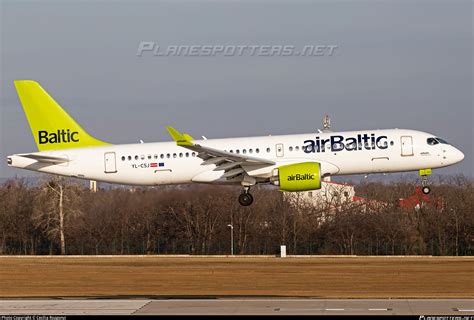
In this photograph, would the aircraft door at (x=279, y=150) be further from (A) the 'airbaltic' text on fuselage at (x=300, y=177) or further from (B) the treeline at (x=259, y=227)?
(B) the treeline at (x=259, y=227)

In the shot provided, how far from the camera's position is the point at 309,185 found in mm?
51750

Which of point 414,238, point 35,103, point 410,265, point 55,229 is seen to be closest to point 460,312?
Result: point 35,103

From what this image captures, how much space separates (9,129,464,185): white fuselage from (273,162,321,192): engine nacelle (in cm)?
76

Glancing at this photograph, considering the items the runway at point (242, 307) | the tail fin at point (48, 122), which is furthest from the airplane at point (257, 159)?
the runway at point (242, 307)

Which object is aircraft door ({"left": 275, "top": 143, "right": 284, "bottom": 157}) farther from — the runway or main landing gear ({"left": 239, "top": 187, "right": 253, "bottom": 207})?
the runway

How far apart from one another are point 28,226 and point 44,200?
3578 millimetres

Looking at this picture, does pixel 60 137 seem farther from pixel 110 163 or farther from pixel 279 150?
pixel 279 150

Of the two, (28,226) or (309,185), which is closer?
(309,185)

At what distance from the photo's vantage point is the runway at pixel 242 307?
49.2 m

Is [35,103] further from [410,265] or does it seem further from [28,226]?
[28,226]

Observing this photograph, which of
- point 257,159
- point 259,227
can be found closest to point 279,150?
point 257,159

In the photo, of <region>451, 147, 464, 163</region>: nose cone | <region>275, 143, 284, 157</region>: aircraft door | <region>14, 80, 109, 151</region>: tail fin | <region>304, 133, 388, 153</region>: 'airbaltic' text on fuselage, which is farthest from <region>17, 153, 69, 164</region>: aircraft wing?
<region>451, 147, 464, 163</region>: nose cone

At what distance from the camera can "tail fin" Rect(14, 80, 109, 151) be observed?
188ft

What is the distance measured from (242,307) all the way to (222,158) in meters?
7.98
